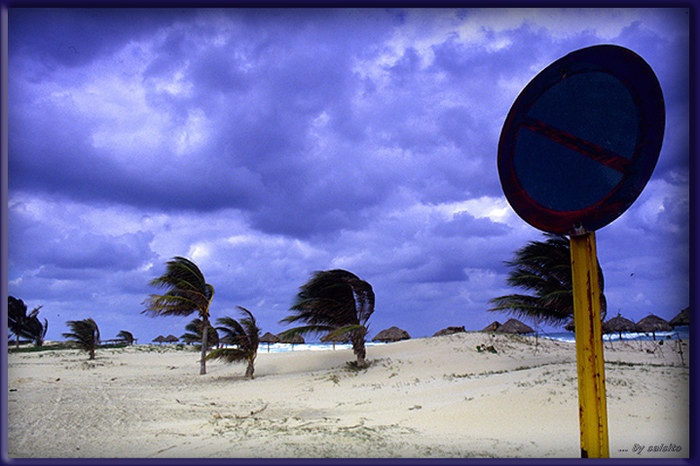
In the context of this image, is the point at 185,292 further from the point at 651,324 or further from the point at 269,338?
the point at 651,324

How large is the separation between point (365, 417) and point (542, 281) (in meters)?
8.92

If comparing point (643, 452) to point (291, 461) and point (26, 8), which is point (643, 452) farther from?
point (26, 8)

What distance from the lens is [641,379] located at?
6.91m

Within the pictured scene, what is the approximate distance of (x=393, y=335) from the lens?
96.6 ft

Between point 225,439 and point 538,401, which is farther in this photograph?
point 538,401

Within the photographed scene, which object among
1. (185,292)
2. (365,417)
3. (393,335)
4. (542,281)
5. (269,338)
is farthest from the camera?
(269,338)

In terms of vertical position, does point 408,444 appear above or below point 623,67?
below

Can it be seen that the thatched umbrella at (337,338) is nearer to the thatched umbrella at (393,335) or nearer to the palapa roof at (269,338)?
the thatched umbrella at (393,335)

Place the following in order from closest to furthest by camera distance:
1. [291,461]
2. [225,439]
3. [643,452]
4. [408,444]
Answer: [291,461], [643,452], [408,444], [225,439]

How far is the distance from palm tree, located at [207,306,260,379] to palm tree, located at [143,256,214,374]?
2831mm

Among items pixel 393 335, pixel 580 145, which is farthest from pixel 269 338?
pixel 580 145

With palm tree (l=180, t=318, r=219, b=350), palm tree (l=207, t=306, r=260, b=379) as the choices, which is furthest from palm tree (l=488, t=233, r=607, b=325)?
palm tree (l=180, t=318, r=219, b=350)

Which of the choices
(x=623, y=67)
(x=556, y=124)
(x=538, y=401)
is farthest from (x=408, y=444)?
(x=623, y=67)

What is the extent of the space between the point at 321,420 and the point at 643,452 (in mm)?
4214
